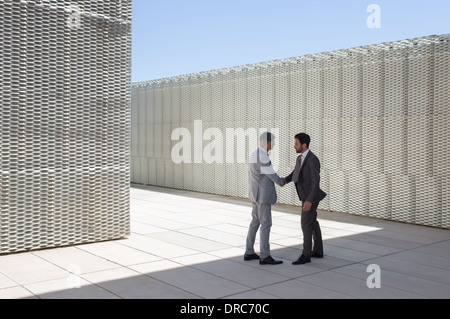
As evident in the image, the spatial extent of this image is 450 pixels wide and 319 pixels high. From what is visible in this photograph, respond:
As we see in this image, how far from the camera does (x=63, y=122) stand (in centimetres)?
785

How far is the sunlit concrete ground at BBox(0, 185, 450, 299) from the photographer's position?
17.9 ft

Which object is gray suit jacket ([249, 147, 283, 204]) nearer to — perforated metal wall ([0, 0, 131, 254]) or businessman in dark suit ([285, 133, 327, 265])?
businessman in dark suit ([285, 133, 327, 265])

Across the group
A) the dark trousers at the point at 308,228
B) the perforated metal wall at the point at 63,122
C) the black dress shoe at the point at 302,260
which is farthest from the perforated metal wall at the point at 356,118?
the perforated metal wall at the point at 63,122

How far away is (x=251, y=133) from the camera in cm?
1419

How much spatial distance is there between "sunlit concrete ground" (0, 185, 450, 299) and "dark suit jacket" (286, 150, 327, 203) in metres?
0.97

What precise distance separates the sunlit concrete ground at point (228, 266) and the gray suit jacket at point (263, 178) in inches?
37.8

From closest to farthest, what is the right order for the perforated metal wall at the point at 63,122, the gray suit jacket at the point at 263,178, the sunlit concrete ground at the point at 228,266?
the sunlit concrete ground at the point at 228,266 → the gray suit jacket at the point at 263,178 → the perforated metal wall at the point at 63,122

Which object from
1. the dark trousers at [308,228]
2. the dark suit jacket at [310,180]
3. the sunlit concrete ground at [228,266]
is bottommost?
the sunlit concrete ground at [228,266]

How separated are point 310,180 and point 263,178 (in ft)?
2.37

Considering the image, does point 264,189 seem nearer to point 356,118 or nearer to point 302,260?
point 302,260

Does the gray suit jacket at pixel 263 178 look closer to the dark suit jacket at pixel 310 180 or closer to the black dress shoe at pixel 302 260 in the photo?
the dark suit jacket at pixel 310 180

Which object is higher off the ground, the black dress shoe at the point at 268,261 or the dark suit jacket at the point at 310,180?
the dark suit jacket at the point at 310,180

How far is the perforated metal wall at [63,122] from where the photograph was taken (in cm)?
734

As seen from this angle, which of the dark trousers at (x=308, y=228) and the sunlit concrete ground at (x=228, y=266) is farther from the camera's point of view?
the dark trousers at (x=308, y=228)
